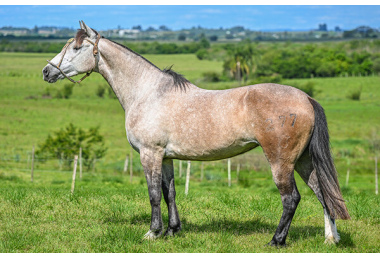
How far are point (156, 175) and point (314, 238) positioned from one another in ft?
8.17

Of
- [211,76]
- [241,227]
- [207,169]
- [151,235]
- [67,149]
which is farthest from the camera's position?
[211,76]

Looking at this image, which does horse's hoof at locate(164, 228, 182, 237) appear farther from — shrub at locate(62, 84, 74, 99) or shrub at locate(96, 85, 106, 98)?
shrub at locate(96, 85, 106, 98)

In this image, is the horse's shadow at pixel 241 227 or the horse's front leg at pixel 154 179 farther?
the horse's shadow at pixel 241 227

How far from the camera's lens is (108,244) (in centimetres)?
636

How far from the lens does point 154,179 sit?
693 centimetres

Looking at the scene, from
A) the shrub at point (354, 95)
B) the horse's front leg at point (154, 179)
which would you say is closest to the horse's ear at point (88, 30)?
the horse's front leg at point (154, 179)

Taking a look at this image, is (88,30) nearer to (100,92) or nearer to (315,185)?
(315,185)

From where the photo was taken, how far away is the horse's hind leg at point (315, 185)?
654 cm

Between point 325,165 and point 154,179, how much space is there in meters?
2.48

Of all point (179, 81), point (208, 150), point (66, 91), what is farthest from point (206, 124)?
point (66, 91)

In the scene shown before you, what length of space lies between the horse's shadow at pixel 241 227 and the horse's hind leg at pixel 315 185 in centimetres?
30

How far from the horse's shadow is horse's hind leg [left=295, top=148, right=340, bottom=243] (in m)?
0.30

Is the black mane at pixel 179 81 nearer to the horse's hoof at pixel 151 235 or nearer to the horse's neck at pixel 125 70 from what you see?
the horse's neck at pixel 125 70

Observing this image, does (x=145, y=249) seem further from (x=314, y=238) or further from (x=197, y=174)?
(x=197, y=174)
